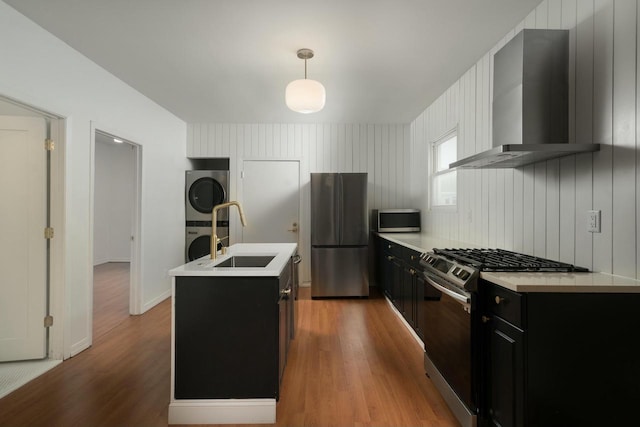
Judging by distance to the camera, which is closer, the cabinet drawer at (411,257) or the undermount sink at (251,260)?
the undermount sink at (251,260)

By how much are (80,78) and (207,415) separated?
2.84m

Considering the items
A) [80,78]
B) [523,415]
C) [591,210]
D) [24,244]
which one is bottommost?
[523,415]

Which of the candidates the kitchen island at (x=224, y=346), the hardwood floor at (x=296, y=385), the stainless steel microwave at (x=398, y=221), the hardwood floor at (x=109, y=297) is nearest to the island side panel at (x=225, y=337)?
the kitchen island at (x=224, y=346)

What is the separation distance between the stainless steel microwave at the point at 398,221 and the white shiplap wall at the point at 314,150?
562mm

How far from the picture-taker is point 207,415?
1785 mm

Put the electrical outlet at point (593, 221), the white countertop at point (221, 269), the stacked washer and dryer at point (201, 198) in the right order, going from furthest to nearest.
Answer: the stacked washer and dryer at point (201, 198), the white countertop at point (221, 269), the electrical outlet at point (593, 221)

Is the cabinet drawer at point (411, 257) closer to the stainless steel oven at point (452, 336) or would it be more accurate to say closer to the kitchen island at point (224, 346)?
the stainless steel oven at point (452, 336)

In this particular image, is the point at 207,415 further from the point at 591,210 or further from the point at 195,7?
the point at 195,7

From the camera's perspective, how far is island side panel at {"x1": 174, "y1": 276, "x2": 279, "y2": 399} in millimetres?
1780

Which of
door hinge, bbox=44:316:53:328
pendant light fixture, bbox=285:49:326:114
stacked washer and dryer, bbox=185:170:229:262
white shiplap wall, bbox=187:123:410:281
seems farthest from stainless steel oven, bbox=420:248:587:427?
stacked washer and dryer, bbox=185:170:229:262

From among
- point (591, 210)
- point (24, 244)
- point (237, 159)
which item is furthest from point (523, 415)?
point (237, 159)

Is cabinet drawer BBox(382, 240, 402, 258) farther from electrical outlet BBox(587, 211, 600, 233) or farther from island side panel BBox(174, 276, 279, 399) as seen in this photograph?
island side panel BBox(174, 276, 279, 399)

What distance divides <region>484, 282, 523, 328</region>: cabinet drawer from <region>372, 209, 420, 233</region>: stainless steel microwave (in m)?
2.73

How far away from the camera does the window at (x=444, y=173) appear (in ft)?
11.8
